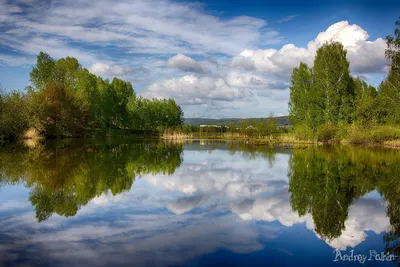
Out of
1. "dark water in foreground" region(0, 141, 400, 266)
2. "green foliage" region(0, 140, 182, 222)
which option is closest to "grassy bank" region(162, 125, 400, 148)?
"dark water in foreground" region(0, 141, 400, 266)

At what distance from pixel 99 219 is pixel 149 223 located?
112 centimetres

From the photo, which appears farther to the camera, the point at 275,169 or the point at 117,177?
the point at 275,169

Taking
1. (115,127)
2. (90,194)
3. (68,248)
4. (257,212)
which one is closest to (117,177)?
(90,194)

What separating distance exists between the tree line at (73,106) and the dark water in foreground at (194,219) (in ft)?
97.0

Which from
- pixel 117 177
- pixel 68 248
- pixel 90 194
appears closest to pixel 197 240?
pixel 68 248

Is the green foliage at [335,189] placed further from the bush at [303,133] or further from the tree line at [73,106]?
the tree line at [73,106]

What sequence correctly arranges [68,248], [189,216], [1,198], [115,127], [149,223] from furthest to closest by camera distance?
[115,127], [1,198], [189,216], [149,223], [68,248]

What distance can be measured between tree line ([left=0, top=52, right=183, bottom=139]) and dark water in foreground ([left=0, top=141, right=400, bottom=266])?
29575 mm

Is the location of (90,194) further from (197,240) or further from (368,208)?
(368,208)

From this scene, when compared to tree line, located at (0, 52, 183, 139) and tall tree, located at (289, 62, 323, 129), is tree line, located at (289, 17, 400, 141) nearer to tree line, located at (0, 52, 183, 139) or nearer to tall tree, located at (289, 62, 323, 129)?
tall tree, located at (289, 62, 323, 129)

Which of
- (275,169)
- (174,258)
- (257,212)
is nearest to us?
(174,258)

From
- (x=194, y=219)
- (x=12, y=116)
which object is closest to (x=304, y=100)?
(x=12, y=116)

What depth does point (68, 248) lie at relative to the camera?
5.59 meters

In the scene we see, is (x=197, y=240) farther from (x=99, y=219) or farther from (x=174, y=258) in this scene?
(x=99, y=219)
